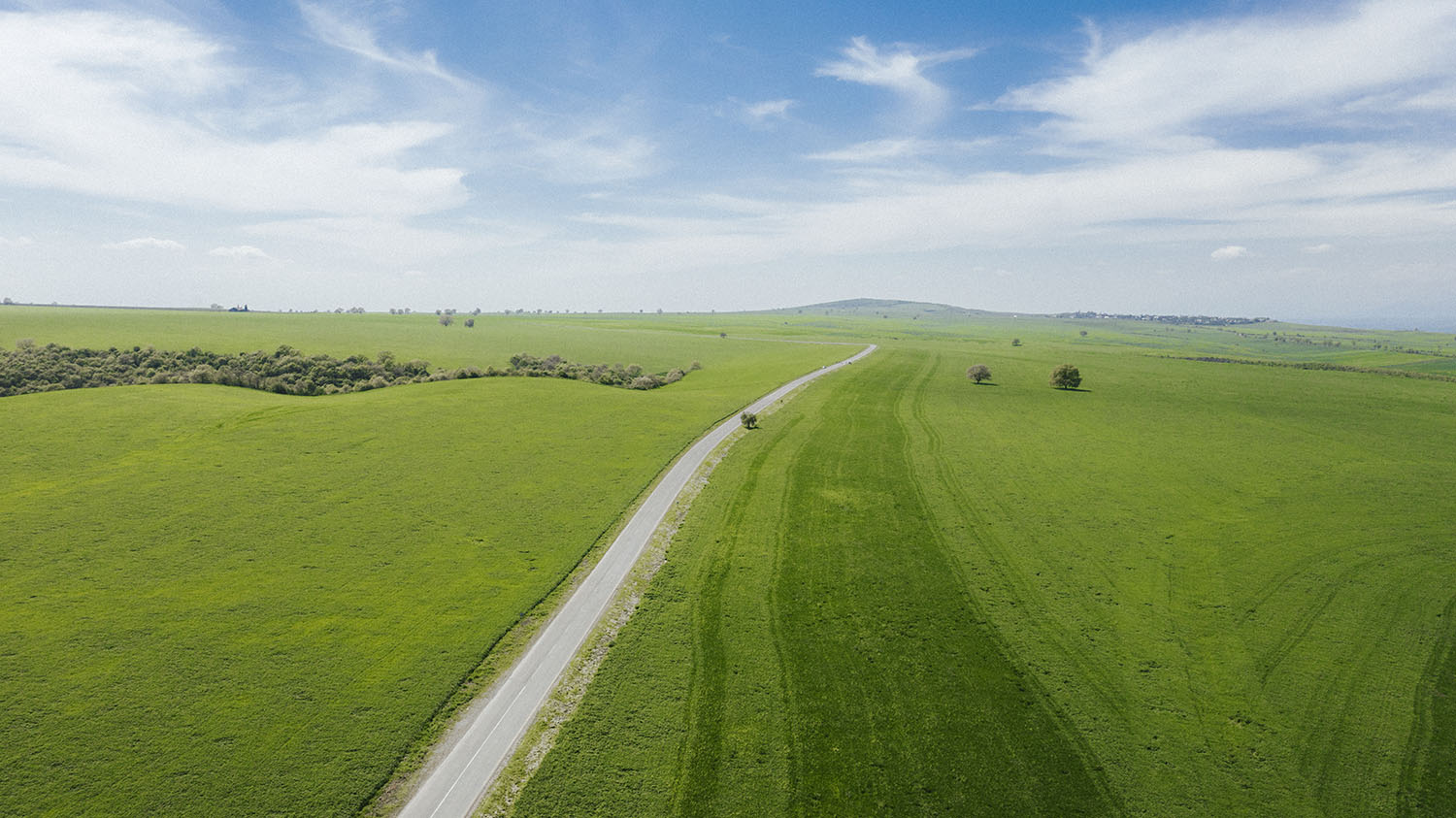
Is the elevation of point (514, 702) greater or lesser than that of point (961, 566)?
lesser

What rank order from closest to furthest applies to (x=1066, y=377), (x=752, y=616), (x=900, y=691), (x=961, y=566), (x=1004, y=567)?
1. (x=900, y=691)
2. (x=752, y=616)
3. (x=1004, y=567)
4. (x=961, y=566)
5. (x=1066, y=377)

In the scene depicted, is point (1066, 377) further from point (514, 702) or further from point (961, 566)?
point (514, 702)

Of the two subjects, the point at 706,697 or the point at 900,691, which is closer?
the point at 706,697

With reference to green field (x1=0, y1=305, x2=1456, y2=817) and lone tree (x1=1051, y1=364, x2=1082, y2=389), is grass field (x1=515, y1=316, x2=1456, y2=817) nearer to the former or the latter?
green field (x1=0, y1=305, x2=1456, y2=817)

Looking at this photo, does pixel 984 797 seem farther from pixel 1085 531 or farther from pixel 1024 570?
pixel 1085 531

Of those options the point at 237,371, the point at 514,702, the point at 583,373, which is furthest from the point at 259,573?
the point at 583,373

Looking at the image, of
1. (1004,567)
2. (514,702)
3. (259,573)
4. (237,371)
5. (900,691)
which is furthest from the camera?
(237,371)

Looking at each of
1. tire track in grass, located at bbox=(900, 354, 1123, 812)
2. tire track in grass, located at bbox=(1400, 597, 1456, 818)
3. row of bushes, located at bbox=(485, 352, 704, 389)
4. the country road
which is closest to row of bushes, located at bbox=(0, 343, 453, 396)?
row of bushes, located at bbox=(485, 352, 704, 389)
